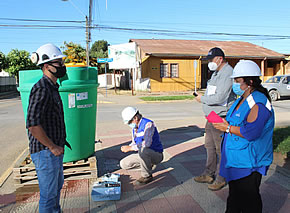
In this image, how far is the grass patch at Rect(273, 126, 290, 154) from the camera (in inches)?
183

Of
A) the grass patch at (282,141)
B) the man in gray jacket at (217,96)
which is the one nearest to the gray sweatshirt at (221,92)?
→ the man in gray jacket at (217,96)

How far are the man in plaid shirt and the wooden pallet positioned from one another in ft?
5.09

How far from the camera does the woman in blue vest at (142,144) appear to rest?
3.83 meters

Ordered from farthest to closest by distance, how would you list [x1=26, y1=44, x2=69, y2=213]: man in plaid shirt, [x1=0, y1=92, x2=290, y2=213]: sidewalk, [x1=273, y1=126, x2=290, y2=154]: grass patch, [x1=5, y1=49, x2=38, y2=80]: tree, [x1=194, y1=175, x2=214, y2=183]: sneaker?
[x1=5, y1=49, x2=38, y2=80]: tree → [x1=273, y1=126, x2=290, y2=154]: grass patch → [x1=194, y1=175, x2=214, y2=183]: sneaker → [x1=0, y1=92, x2=290, y2=213]: sidewalk → [x1=26, y1=44, x2=69, y2=213]: man in plaid shirt

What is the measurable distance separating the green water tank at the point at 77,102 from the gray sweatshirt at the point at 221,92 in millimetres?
1819

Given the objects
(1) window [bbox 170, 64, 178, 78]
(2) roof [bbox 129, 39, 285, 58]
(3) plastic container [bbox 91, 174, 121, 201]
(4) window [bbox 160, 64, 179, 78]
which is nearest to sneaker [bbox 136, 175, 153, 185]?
(3) plastic container [bbox 91, 174, 121, 201]

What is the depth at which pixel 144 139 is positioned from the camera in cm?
386

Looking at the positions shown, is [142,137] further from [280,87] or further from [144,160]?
[280,87]

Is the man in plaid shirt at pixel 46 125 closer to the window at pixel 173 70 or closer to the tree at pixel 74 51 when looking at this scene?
the window at pixel 173 70

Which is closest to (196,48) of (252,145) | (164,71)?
(164,71)

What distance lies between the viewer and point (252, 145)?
89.9 inches

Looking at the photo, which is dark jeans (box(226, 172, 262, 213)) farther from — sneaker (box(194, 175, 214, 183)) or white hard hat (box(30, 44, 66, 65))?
white hard hat (box(30, 44, 66, 65))

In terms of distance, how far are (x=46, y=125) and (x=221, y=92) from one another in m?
2.28

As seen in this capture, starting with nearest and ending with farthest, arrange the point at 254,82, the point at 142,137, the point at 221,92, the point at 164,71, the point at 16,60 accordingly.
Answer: the point at 254,82
the point at 221,92
the point at 142,137
the point at 164,71
the point at 16,60
